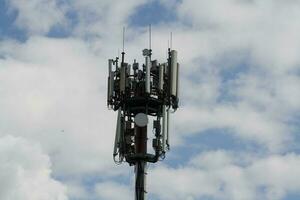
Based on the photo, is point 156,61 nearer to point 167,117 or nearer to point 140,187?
point 167,117

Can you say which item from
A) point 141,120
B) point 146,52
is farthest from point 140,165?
point 146,52

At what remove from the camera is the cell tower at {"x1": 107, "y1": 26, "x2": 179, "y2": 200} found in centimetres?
10631

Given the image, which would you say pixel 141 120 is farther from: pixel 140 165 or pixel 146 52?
pixel 146 52

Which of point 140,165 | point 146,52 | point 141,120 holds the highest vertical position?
point 146,52

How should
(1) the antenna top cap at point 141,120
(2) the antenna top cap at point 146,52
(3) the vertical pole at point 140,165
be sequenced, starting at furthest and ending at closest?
1. (2) the antenna top cap at point 146,52
2. (1) the antenna top cap at point 141,120
3. (3) the vertical pole at point 140,165

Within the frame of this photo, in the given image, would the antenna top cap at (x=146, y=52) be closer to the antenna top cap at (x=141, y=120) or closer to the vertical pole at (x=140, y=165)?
the antenna top cap at (x=141, y=120)

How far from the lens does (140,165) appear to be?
106000mm

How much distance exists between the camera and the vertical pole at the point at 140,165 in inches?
4146

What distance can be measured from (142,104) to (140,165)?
584 centimetres

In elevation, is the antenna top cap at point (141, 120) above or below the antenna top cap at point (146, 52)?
below

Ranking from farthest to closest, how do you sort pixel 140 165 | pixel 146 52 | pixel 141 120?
1. pixel 146 52
2. pixel 141 120
3. pixel 140 165

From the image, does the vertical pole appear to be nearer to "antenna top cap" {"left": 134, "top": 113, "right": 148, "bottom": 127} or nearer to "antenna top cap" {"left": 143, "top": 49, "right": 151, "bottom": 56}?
"antenna top cap" {"left": 134, "top": 113, "right": 148, "bottom": 127}

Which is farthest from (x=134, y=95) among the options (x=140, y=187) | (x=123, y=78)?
(x=140, y=187)

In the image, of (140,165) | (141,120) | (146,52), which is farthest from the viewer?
(146,52)
